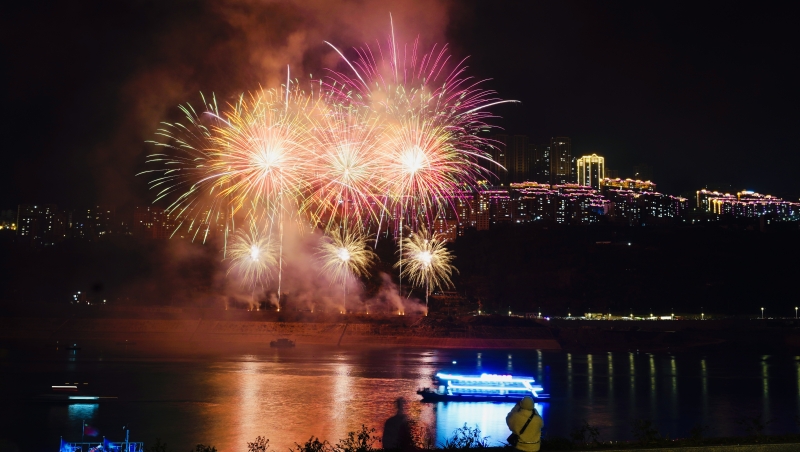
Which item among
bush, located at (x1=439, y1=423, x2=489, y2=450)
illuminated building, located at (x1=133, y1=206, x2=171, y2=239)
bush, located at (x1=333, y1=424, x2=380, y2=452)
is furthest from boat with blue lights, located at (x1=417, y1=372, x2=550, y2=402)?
illuminated building, located at (x1=133, y1=206, x2=171, y2=239)

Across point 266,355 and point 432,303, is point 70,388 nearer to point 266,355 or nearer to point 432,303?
point 266,355

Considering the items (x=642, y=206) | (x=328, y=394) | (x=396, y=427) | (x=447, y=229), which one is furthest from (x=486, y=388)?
(x=642, y=206)

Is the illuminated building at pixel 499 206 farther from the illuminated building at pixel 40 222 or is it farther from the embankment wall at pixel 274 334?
the illuminated building at pixel 40 222

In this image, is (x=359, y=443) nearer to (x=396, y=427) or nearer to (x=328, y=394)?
(x=396, y=427)

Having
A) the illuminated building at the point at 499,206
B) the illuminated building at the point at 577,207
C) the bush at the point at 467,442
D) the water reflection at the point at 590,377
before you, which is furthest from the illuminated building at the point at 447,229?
the bush at the point at 467,442

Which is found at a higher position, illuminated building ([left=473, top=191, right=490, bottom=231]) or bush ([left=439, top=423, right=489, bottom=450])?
illuminated building ([left=473, top=191, right=490, bottom=231])

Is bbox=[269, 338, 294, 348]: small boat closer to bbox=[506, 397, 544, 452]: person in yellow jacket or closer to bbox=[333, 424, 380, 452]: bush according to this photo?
bbox=[333, 424, 380, 452]: bush
